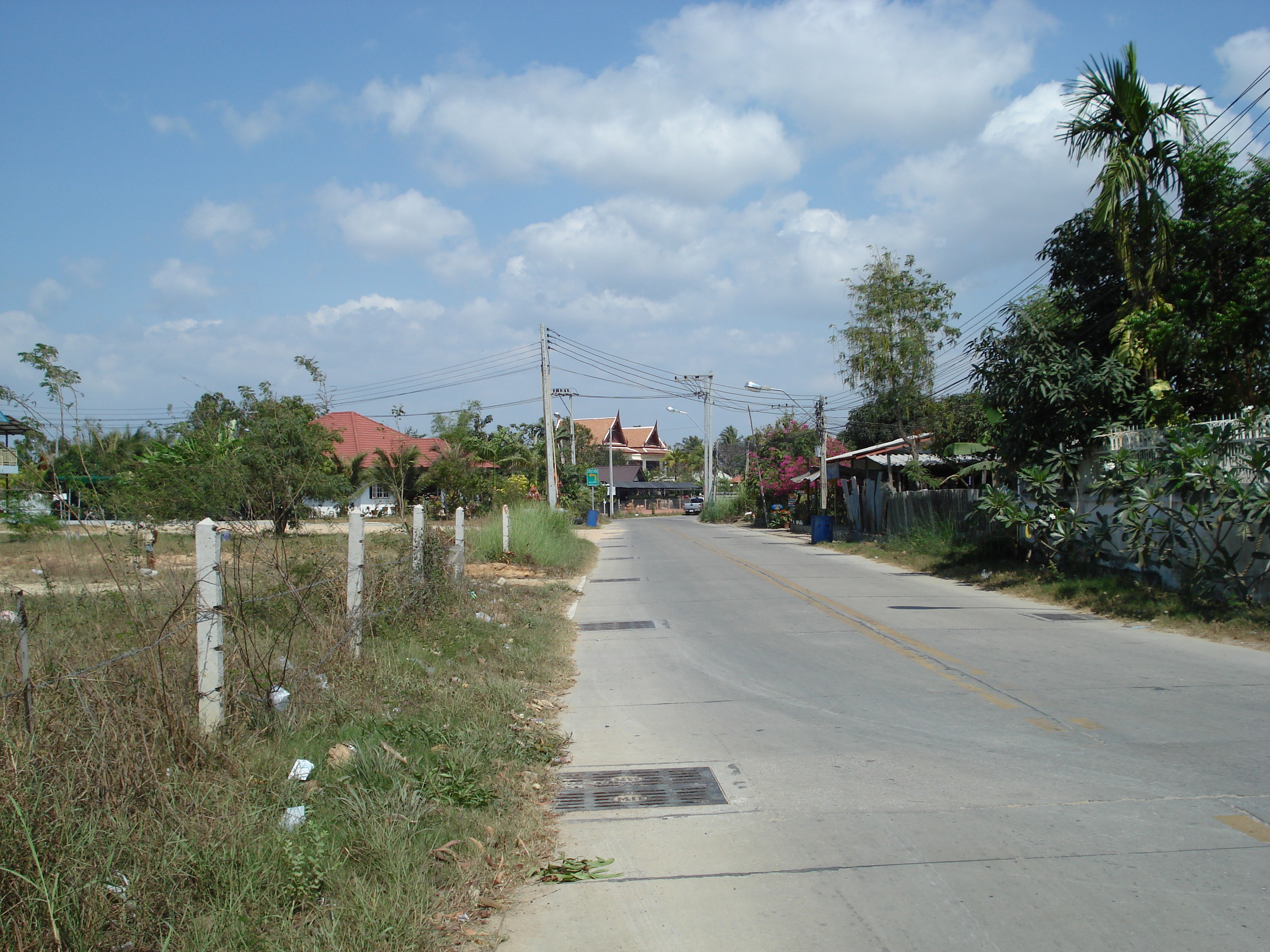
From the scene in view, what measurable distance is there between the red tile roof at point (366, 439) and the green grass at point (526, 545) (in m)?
23.6

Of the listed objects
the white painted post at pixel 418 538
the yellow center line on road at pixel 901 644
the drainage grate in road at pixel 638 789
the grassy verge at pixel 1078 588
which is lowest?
the drainage grate in road at pixel 638 789

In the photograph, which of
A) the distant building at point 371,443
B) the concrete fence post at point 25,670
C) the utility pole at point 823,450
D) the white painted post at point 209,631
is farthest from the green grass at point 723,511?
the concrete fence post at point 25,670

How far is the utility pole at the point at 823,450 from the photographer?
3597 cm

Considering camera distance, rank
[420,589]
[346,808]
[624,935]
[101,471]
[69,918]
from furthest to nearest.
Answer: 1. [420,589]
2. [101,471]
3. [346,808]
4. [624,935]
5. [69,918]

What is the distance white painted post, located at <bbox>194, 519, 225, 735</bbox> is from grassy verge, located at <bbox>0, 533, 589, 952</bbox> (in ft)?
0.38

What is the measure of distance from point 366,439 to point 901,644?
48.1 meters

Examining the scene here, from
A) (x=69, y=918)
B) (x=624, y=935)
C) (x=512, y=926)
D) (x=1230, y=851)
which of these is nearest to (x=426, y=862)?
(x=512, y=926)

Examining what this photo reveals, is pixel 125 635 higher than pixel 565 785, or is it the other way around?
pixel 125 635

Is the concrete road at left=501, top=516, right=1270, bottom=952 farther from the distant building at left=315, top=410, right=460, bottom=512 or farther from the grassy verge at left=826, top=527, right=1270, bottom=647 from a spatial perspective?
the distant building at left=315, top=410, right=460, bottom=512

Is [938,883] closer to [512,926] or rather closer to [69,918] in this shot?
[512,926]

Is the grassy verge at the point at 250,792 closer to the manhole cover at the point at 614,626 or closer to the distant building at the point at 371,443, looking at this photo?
the manhole cover at the point at 614,626

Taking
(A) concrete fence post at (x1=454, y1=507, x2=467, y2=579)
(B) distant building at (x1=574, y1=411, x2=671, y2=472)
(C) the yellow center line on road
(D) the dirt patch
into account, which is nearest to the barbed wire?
(A) concrete fence post at (x1=454, y1=507, x2=467, y2=579)

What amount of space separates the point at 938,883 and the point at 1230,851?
5.20ft

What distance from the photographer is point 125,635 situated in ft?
17.2
